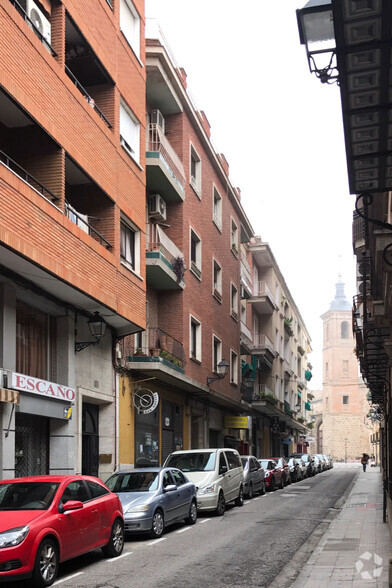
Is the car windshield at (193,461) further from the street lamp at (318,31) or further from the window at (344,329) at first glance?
the window at (344,329)

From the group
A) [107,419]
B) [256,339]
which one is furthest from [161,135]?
[256,339]

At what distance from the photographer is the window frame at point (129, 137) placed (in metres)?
20.4

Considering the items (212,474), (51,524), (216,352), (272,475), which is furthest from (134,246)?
(216,352)

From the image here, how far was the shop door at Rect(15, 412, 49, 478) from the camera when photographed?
1588 cm

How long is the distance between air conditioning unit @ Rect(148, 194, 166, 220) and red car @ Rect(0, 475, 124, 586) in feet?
48.0

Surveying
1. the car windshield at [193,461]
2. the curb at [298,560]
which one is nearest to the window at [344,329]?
the car windshield at [193,461]

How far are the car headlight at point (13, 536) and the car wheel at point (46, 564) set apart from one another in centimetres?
33

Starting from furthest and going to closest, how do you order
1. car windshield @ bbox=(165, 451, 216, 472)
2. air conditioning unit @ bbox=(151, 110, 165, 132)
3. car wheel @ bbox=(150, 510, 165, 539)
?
air conditioning unit @ bbox=(151, 110, 165, 132), car windshield @ bbox=(165, 451, 216, 472), car wheel @ bbox=(150, 510, 165, 539)

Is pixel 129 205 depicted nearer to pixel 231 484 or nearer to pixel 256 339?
pixel 231 484

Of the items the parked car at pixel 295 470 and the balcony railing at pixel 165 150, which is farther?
the parked car at pixel 295 470

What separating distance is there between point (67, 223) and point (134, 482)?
18.2ft

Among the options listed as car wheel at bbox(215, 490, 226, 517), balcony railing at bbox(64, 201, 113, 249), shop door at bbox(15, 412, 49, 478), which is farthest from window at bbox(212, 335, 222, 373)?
shop door at bbox(15, 412, 49, 478)

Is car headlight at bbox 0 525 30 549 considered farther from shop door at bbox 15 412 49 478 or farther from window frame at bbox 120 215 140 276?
window frame at bbox 120 215 140 276

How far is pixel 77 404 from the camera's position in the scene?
18109mm
